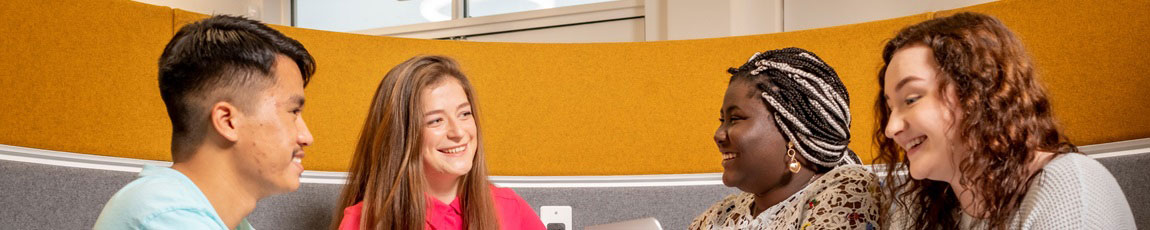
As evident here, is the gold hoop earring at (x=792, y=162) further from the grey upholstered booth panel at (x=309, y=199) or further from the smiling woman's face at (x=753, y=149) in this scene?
the grey upholstered booth panel at (x=309, y=199)

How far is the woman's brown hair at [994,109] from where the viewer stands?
1.25 m

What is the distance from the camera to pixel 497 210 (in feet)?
6.79

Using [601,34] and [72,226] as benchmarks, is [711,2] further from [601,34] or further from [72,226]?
[72,226]

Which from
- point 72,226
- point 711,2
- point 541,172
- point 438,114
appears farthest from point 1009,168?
point 711,2

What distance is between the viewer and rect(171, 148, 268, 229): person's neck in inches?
52.7

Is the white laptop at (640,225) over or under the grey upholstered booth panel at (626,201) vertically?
over

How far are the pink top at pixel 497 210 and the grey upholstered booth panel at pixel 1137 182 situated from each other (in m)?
1.15

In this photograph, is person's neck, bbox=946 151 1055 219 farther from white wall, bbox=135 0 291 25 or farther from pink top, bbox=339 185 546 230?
white wall, bbox=135 0 291 25

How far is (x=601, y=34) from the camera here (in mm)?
4238

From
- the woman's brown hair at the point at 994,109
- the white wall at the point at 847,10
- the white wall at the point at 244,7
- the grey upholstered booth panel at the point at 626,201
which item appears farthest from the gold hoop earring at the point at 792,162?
the white wall at the point at 244,7

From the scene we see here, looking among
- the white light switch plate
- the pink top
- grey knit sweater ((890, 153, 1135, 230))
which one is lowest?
the white light switch plate

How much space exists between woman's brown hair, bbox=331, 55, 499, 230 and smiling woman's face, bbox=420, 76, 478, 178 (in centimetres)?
2

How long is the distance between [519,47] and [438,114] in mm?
472

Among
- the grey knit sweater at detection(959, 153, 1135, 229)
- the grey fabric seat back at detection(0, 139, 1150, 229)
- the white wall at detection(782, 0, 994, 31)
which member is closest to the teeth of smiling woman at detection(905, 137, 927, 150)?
the grey knit sweater at detection(959, 153, 1135, 229)
